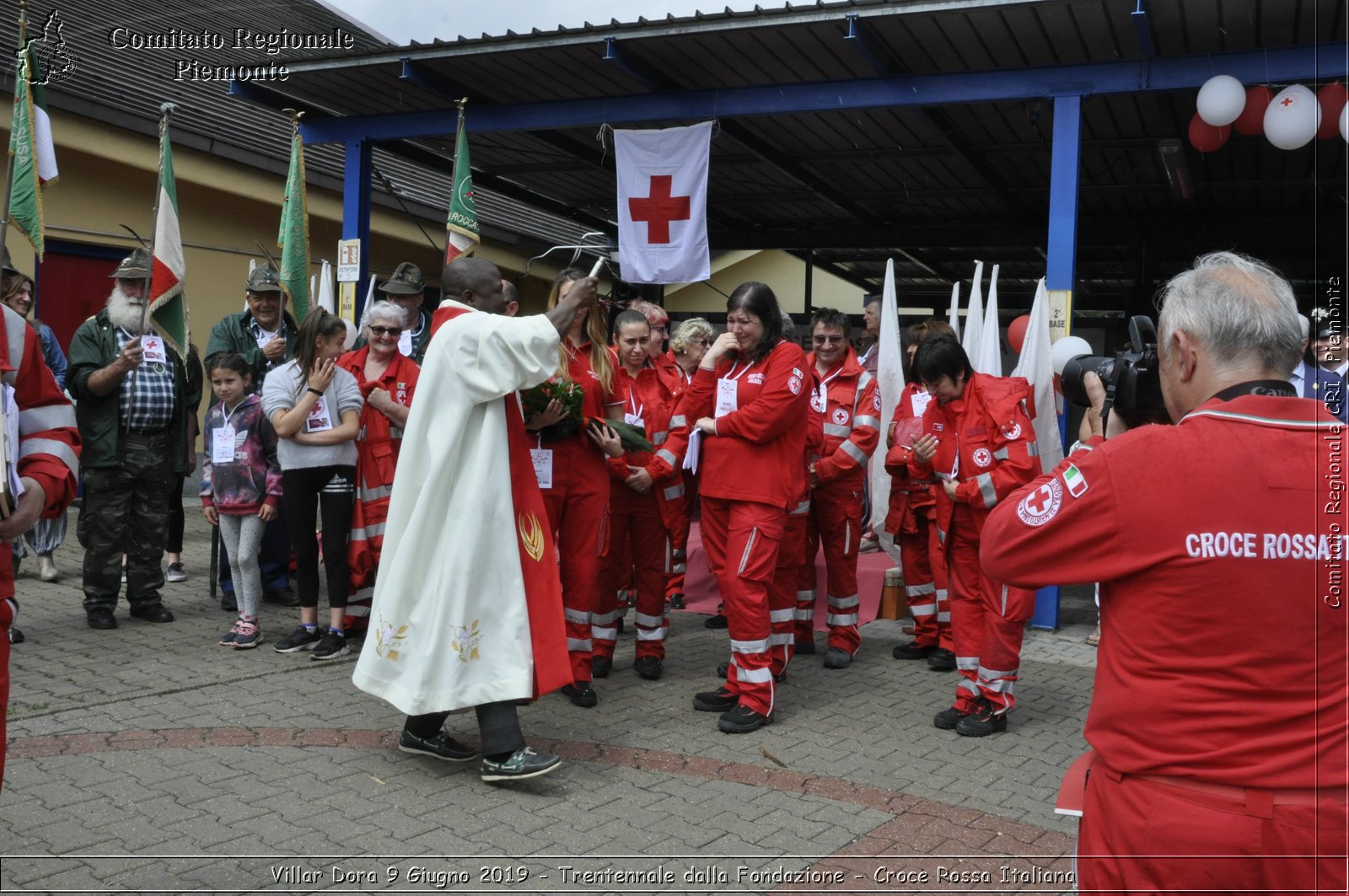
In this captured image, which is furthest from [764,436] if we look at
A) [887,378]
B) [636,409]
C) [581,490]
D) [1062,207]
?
[1062,207]

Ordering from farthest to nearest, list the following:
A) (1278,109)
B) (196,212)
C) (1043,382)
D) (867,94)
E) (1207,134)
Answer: (196,212) < (867,94) < (1207,134) < (1278,109) < (1043,382)

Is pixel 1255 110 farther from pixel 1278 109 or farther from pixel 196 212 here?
pixel 196 212

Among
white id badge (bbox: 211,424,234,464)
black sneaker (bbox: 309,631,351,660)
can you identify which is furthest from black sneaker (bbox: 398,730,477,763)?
white id badge (bbox: 211,424,234,464)

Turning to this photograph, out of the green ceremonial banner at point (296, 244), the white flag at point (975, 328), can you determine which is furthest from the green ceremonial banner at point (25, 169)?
the white flag at point (975, 328)

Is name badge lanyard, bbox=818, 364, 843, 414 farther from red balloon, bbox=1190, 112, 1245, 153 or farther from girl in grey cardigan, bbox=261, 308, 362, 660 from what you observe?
red balloon, bbox=1190, 112, 1245, 153

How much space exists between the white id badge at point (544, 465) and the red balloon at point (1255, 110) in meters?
5.60

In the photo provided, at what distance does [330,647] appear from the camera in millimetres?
6680

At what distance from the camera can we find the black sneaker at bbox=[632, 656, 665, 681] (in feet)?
21.5

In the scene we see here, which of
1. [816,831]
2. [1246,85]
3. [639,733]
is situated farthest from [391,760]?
[1246,85]

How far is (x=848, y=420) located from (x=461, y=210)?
4123 mm

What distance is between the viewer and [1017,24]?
25.2 ft

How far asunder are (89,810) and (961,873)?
10.4 feet

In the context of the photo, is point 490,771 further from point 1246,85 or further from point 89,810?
point 1246,85

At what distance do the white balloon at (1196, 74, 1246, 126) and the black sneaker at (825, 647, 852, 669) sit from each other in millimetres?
4507
